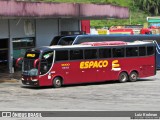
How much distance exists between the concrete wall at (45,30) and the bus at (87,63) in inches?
336

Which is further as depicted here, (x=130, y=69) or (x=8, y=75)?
(x=8, y=75)

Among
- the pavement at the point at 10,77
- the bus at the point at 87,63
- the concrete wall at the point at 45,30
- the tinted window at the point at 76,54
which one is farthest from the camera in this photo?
the concrete wall at the point at 45,30

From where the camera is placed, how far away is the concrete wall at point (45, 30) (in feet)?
118

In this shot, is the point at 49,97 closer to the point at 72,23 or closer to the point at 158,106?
the point at 158,106

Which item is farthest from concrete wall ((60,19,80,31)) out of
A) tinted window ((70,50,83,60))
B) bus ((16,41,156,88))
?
tinted window ((70,50,83,60))

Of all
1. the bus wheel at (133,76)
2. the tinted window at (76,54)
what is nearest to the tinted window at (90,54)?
the tinted window at (76,54)

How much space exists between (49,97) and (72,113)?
5.97 m

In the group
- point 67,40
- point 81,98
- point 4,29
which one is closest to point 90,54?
point 67,40

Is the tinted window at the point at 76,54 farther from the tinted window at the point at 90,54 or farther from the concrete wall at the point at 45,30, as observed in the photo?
the concrete wall at the point at 45,30

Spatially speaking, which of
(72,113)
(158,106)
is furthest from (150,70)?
(72,113)

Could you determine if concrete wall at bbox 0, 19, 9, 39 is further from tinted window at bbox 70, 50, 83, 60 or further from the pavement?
tinted window at bbox 70, 50, 83, 60

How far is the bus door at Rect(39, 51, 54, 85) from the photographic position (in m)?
25.8

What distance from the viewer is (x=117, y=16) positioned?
1547 inches

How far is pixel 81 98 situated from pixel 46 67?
567cm
